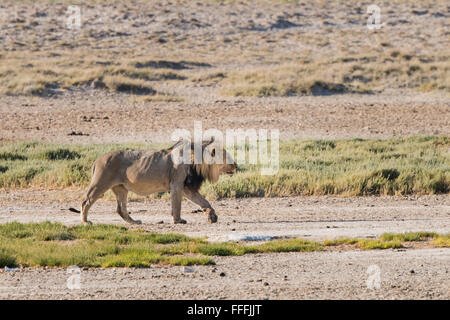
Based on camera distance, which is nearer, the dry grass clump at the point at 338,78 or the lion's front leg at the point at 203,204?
the lion's front leg at the point at 203,204

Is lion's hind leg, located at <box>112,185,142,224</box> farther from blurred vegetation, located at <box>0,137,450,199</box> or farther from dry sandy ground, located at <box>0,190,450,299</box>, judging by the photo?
blurred vegetation, located at <box>0,137,450,199</box>

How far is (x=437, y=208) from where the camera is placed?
1383 cm

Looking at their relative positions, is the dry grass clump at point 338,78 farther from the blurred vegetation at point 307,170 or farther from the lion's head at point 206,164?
the lion's head at point 206,164

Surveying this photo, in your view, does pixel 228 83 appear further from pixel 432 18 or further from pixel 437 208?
pixel 432 18

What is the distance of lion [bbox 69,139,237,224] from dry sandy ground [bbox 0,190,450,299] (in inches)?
19.7


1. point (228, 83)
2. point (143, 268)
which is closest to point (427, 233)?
point (143, 268)

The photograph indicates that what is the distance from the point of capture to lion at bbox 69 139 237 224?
1213 centimetres

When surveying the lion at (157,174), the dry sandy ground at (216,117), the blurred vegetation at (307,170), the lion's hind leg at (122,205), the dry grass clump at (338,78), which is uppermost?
the lion at (157,174)

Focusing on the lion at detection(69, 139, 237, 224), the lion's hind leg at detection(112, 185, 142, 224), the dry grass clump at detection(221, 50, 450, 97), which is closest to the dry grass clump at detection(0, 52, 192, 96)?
the dry grass clump at detection(221, 50, 450, 97)

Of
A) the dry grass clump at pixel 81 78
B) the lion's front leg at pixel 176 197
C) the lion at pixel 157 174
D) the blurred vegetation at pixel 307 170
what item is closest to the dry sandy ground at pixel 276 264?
the lion's front leg at pixel 176 197

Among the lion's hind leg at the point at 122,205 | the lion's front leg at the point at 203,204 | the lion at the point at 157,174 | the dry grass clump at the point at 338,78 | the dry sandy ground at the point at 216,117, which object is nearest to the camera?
the lion at the point at 157,174

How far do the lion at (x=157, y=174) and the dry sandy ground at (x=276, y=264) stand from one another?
50 cm

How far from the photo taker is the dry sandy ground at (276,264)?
822 cm

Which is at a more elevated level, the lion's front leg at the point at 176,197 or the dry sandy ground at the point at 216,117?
the lion's front leg at the point at 176,197
